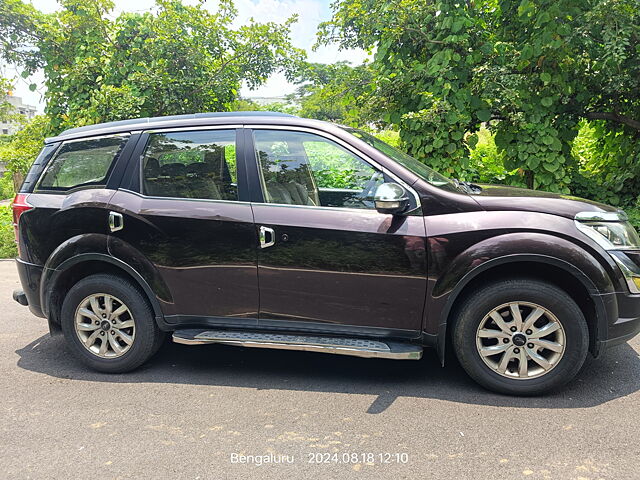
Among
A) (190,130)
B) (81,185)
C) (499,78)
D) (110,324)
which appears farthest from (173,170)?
(499,78)

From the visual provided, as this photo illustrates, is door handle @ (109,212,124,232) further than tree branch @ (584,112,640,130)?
No

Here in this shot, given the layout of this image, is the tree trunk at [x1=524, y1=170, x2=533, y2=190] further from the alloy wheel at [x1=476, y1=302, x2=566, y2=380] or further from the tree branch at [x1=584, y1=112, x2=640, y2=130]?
the alloy wheel at [x1=476, y1=302, x2=566, y2=380]

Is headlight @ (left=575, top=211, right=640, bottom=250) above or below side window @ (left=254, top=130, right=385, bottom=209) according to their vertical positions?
below

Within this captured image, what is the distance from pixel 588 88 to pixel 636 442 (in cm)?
541

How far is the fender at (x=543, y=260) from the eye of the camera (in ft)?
10.8

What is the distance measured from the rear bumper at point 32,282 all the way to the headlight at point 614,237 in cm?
400

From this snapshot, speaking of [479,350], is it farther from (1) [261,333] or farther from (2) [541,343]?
(1) [261,333]

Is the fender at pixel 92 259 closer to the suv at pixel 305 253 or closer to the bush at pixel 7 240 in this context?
the suv at pixel 305 253

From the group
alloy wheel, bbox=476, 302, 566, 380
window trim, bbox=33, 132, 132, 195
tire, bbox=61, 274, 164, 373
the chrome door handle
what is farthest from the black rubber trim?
alloy wheel, bbox=476, 302, 566, 380

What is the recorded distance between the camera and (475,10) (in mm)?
6836

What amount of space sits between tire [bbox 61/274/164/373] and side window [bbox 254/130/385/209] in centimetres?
132

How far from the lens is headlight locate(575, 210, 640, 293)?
3.34 meters

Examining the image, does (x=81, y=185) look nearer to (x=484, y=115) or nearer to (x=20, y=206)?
(x=20, y=206)

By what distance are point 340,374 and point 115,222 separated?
2.03 metres
